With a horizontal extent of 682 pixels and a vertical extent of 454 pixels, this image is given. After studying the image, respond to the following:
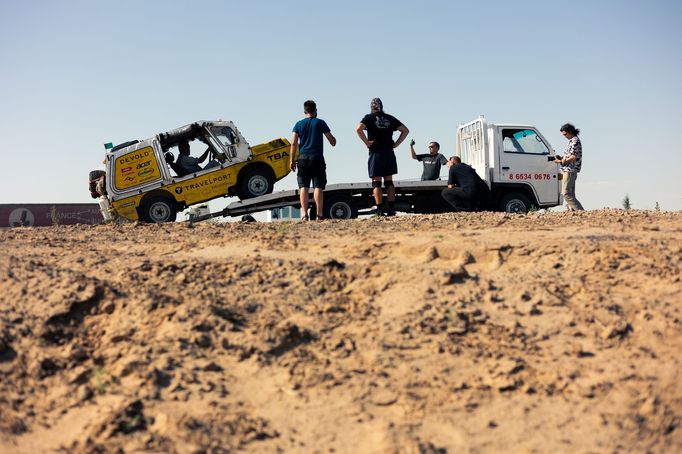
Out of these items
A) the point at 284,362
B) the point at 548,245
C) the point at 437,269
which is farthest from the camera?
the point at 548,245

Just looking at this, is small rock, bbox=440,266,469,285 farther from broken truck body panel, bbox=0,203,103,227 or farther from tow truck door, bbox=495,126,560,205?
broken truck body panel, bbox=0,203,103,227

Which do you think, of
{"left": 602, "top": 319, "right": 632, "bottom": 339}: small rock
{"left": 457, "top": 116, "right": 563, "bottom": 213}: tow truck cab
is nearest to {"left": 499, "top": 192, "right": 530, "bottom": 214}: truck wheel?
{"left": 457, "top": 116, "right": 563, "bottom": 213}: tow truck cab

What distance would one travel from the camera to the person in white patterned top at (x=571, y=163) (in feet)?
36.3

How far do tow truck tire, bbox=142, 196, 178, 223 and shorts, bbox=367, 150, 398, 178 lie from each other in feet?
18.8

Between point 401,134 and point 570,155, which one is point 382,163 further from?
point 570,155

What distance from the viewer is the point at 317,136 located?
9555 millimetres

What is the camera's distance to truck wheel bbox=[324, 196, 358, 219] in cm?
1411

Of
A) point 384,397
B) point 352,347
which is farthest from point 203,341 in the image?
point 384,397

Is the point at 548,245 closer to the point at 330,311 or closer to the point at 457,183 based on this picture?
the point at 330,311

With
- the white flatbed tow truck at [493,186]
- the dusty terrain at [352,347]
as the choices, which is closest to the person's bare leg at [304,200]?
the dusty terrain at [352,347]

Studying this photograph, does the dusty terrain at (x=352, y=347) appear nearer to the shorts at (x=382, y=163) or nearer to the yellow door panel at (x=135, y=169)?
the shorts at (x=382, y=163)

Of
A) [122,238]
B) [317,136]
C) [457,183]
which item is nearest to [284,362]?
[122,238]

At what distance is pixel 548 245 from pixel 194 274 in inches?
131

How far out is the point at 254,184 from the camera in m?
14.5
